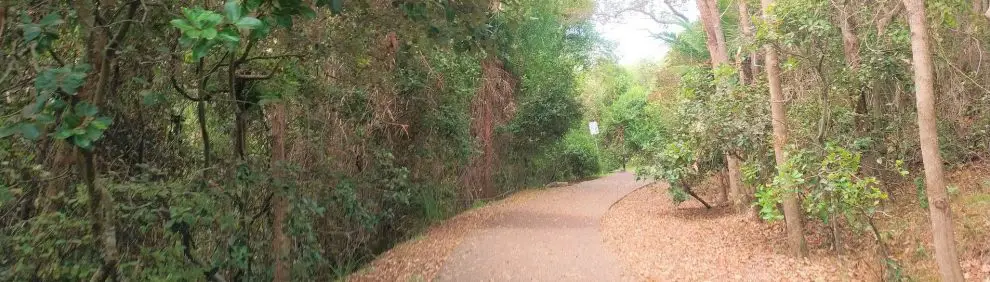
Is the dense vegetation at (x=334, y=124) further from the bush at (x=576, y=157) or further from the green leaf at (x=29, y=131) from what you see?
the bush at (x=576, y=157)

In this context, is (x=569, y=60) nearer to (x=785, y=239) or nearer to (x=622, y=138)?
(x=785, y=239)

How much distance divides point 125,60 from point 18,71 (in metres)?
1.10

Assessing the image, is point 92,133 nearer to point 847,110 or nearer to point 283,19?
point 283,19

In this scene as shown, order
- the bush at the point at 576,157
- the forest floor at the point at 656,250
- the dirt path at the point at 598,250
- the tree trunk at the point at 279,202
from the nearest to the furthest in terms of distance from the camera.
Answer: the tree trunk at the point at 279,202, the forest floor at the point at 656,250, the dirt path at the point at 598,250, the bush at the point at 576,157

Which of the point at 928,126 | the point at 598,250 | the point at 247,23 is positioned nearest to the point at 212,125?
the point at 247,23

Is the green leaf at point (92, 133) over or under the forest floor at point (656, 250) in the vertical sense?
over

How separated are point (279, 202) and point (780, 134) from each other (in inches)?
281

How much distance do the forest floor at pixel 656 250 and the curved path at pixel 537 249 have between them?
2 centimetres

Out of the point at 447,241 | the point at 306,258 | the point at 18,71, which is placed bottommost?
Answer: the point at 447,241

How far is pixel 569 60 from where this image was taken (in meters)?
24.0

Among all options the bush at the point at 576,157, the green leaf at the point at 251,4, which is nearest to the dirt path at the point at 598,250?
the green leaf at the point at 251,4

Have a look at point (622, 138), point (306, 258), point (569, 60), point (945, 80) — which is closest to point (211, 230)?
point (306, 258)

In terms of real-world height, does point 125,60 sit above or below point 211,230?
above

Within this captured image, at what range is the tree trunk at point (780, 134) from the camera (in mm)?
9516
